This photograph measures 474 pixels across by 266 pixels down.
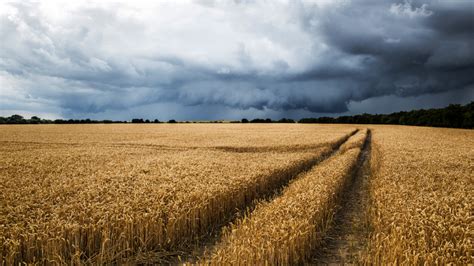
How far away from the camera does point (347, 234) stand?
333 inches

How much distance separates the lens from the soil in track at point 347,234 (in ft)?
22.9

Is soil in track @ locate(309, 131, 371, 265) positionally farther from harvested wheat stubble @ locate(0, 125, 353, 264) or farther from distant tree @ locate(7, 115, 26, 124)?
distant tree @ locate(7, 115, 26, 124)

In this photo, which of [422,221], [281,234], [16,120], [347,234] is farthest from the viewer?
[16,120]

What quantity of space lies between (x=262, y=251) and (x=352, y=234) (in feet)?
13.5

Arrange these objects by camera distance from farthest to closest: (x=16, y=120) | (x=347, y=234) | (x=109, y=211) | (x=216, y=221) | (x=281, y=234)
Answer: (x=16, y=120) → (x=216, y=221) → (x=347, y=234) → (x=109, y=211) → (x=281, y=234)

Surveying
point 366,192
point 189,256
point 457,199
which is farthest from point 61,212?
point 366,192

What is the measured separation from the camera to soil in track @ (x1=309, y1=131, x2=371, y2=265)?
6.98 m

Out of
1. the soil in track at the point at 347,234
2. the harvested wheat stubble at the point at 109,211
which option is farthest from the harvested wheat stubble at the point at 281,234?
the harvested wheat stubble at the point at 109,211

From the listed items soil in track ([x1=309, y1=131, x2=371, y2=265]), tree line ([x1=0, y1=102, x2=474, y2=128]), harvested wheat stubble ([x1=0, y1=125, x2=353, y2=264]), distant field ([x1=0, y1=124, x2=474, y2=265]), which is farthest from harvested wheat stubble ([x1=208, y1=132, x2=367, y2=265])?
tree line ([x1=0, y1=102, x2=474, y2=128])

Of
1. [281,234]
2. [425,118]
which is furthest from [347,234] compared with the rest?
[425,118]

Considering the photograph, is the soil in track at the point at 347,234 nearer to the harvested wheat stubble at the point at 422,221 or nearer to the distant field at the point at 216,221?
the distant field at the point at 216,221

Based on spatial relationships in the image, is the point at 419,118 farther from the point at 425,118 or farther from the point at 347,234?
the point at 347,234

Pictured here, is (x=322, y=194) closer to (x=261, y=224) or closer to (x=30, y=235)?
(x=261, y=224)

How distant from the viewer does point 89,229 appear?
6.33m
